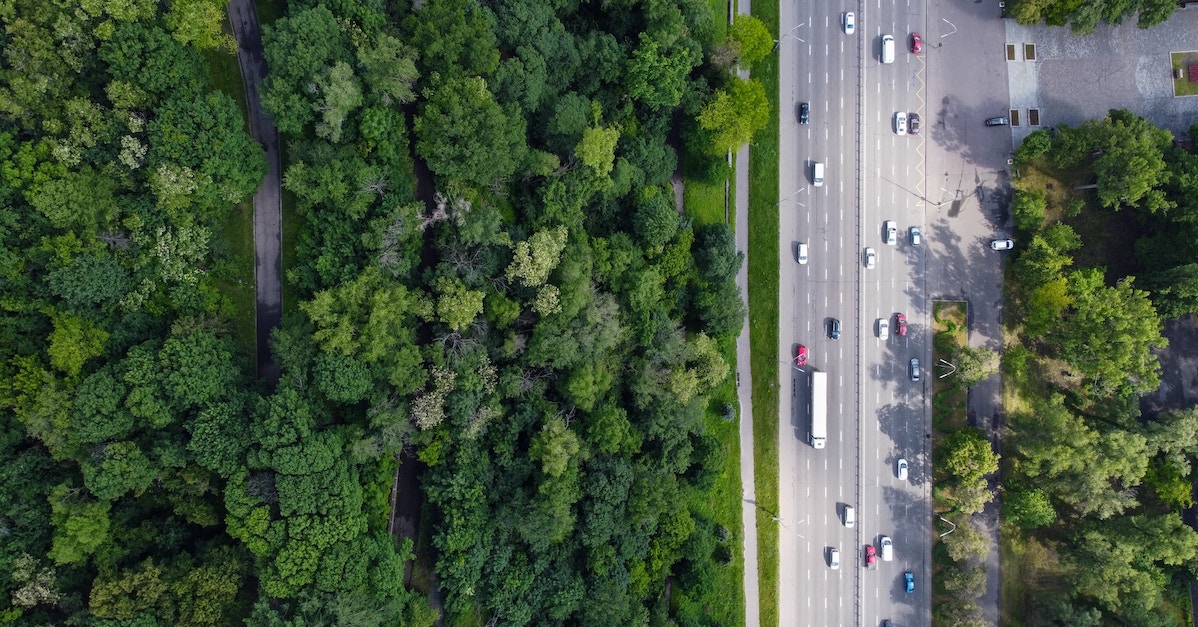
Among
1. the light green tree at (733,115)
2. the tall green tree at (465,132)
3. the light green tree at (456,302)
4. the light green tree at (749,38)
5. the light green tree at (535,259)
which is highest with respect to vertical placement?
the light green tree at (749,38)

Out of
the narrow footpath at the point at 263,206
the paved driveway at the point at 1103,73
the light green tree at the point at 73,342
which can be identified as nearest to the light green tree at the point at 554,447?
the narrow footpath at the point at 263,206

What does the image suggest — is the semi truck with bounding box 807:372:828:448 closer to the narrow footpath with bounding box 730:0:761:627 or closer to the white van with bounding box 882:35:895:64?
the narrow footpath with bounding box 730:0:761:627

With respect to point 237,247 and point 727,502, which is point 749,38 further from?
point 237,247

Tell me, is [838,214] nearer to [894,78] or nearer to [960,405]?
[894,78]

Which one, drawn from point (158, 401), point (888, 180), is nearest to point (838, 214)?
point (888, 180)

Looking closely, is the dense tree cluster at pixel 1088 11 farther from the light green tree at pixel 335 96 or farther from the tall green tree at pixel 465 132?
the light green tree at pixel 335 96

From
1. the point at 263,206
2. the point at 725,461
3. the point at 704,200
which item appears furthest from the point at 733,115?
the point at 263,206

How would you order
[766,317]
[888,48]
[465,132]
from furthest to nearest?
[766,317], [888,48], [465,132]
